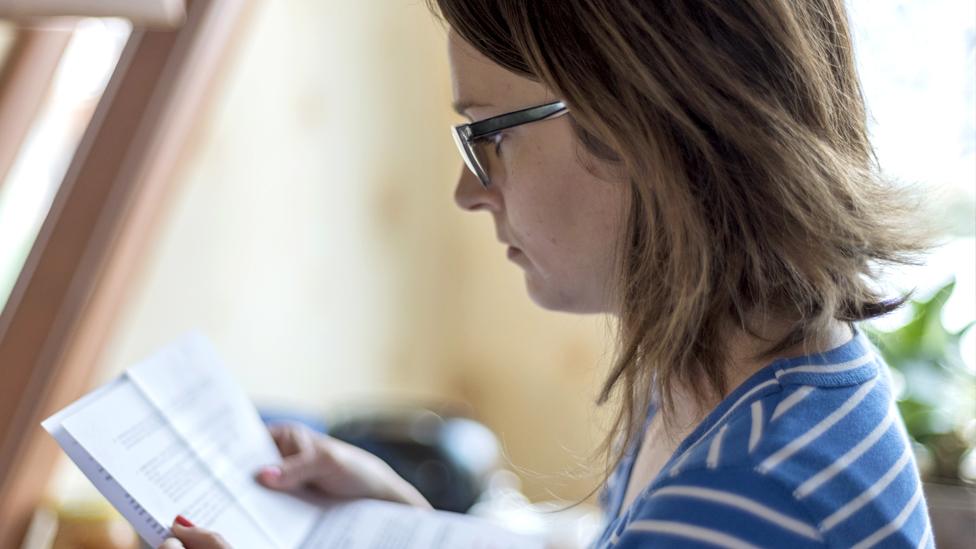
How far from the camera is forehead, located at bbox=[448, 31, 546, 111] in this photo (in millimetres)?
755

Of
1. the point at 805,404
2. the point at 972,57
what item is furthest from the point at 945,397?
the point at 805,404

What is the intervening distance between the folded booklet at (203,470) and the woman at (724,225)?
6 cm

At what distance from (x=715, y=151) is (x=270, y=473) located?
521 millimetres

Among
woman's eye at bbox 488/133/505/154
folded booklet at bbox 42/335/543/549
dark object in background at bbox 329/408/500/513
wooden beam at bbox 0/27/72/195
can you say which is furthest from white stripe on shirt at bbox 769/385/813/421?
dark object in background at bbox 329/408/500/513

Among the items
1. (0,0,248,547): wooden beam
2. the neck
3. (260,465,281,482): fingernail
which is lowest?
(260,465,281,482): fingernail

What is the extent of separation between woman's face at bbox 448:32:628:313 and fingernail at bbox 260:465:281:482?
1.05ft

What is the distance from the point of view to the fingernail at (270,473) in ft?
3.02

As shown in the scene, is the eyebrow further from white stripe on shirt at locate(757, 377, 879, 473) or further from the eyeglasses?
white stripe on shirt at locate(757, 377, 879, 473)

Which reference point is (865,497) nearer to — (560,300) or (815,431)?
(815,431)

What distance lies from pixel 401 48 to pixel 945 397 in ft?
4.66

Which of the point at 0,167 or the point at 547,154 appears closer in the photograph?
the point at 547,154

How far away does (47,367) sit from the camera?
78 cm

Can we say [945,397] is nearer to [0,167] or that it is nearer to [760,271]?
[760,271]

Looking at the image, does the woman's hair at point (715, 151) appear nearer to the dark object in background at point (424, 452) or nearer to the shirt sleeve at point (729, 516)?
the shirt sleeve at point (729, 516)
